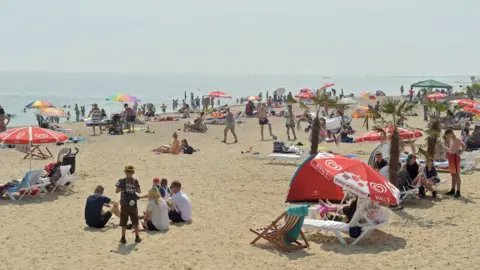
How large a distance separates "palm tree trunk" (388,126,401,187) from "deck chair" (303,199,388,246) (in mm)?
2275

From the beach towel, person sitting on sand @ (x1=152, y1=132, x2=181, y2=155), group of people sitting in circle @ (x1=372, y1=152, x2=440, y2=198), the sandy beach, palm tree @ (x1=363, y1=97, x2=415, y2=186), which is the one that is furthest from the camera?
person sitting on sand @ (x1=152, y1=132, x2=181, y2=155)

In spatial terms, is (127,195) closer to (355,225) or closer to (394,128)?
(355,225)

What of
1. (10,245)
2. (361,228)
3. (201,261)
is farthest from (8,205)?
(361,228)

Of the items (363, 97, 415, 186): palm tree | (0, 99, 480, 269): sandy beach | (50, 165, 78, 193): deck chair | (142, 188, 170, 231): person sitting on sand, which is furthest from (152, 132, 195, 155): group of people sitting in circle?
(142, 188, 170, 231): person sitting on sand

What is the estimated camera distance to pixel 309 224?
7988mm

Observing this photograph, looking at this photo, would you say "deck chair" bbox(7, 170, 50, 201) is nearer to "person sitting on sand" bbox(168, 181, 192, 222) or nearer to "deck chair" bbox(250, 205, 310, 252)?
"person sitting on sand" bbox(168, 181, 192, 222)

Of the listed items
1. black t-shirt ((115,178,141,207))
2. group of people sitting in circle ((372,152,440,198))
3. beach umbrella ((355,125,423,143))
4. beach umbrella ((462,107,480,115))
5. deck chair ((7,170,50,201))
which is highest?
beach umbrella ((462,107,480,115))

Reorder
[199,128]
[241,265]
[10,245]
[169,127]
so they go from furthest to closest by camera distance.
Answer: [169,127]
[199,128]
[10,245]
[241,265]

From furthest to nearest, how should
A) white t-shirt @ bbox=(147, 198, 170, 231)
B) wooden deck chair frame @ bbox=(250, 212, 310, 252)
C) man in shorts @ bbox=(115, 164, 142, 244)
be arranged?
white t-shirt @ bbox=(147, 198, 170, 231) → man in shorts @ bbox=(115, 164, 142, 244) → wooden deck chair frame @ bbox=(250, 212, 310, 252)

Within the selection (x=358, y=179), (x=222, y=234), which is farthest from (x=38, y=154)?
(x=358, y=179)

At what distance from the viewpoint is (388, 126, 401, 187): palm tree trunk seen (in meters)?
9.94

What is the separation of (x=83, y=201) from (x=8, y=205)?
136 centimetres

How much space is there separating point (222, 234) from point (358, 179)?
2.26 m

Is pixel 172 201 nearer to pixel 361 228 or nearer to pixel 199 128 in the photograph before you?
pixel 361 228
